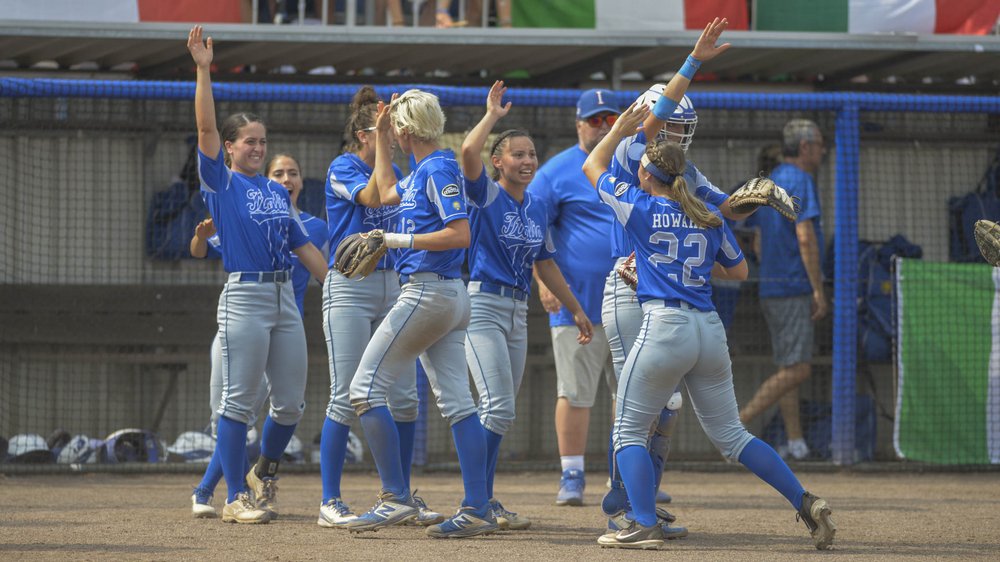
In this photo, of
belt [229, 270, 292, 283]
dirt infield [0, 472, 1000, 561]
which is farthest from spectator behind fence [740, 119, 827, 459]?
belt [229, 270, 292, 283]

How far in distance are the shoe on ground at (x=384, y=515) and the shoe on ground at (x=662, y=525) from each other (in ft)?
2.94

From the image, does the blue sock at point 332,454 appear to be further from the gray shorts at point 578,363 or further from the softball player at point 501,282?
the gray shorts at point 578,363

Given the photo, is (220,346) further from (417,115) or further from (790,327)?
(790,327)

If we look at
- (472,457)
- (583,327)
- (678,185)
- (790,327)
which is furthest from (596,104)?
(790,327)

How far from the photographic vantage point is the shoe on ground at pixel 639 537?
5.38 meters

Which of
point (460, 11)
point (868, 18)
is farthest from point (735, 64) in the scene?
point (460, 11)

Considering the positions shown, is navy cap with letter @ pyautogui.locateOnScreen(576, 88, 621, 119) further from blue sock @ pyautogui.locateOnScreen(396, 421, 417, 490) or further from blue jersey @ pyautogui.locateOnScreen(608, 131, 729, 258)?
blue sock @ pyautogui.locateOnScreen(396, 421, 417, 490)

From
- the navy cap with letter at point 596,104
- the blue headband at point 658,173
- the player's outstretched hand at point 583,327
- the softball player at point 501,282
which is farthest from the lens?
the navy cap with letter at point 596,104

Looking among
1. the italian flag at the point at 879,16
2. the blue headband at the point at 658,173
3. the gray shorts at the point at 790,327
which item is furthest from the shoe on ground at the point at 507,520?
the italian flag at the point at 879,16

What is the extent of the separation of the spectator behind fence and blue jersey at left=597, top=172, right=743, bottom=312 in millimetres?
3841

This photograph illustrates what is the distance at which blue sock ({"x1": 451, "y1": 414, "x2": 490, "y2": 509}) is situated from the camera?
572 cm

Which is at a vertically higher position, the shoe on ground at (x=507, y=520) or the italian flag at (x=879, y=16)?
the italian flag at (x=879, y=16)

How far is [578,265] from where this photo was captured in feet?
23.5

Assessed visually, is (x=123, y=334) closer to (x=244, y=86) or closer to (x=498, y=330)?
(x=244, y=86)
